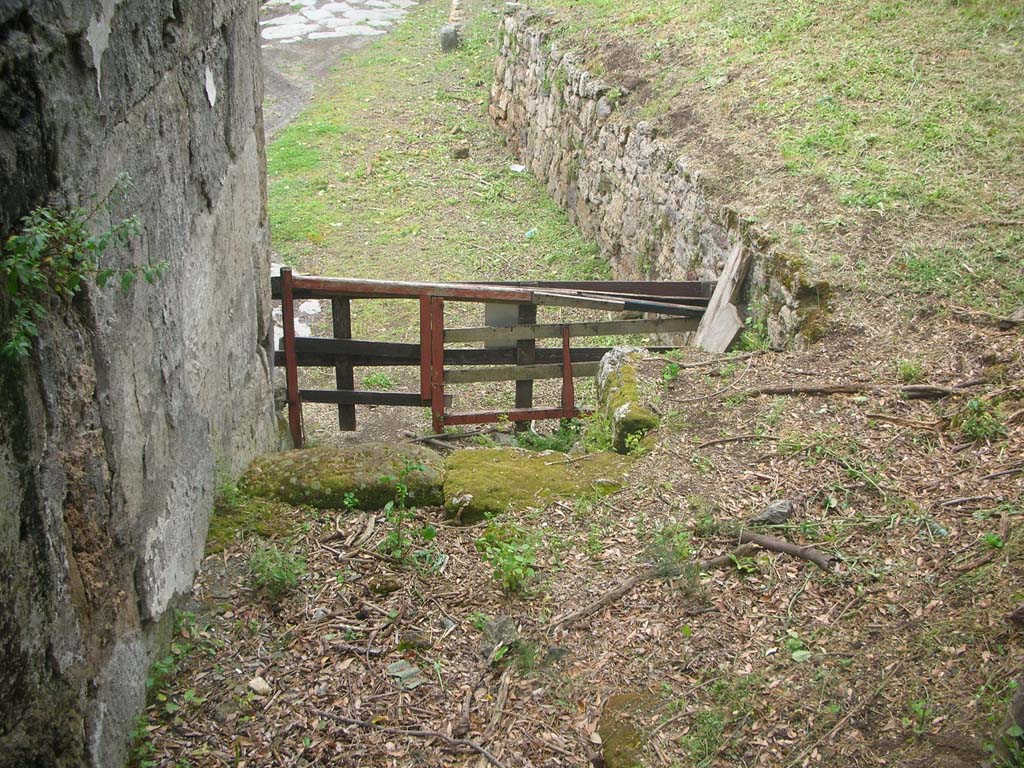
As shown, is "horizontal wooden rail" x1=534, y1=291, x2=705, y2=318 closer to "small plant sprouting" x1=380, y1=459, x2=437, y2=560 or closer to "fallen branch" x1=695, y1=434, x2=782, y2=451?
"fallen branch" x1=695, y1=434, x2=782, y2=451

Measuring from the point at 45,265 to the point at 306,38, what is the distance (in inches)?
594

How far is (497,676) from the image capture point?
3291mm

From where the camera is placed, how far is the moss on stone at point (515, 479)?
4246mm

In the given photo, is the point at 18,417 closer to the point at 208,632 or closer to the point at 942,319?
the point at 208,632

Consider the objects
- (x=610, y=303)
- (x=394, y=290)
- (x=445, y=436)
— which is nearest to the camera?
(x=394, y=290)

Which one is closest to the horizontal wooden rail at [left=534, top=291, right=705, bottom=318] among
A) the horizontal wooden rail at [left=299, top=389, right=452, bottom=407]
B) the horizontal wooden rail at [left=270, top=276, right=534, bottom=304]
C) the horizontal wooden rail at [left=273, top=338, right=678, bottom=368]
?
the horizontal wooden rail at [left=270, top=276, right=534, bottom=304]

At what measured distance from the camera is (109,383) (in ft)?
9.05

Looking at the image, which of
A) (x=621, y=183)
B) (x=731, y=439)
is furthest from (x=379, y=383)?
(x=731, y=439)

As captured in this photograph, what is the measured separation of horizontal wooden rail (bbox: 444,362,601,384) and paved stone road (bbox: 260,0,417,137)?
7720 millimetres

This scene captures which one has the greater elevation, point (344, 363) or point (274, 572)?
point (274, 572)

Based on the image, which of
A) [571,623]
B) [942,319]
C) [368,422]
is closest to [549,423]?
[368,422]

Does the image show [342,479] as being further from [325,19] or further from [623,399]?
[325,19]

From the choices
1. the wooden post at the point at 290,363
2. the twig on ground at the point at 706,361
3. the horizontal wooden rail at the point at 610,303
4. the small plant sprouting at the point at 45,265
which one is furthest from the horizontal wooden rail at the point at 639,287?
the small plant sprouting at the point at 45,265

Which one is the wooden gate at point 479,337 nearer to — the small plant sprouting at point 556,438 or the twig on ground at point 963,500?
the small plant sprouting at point 556,438
